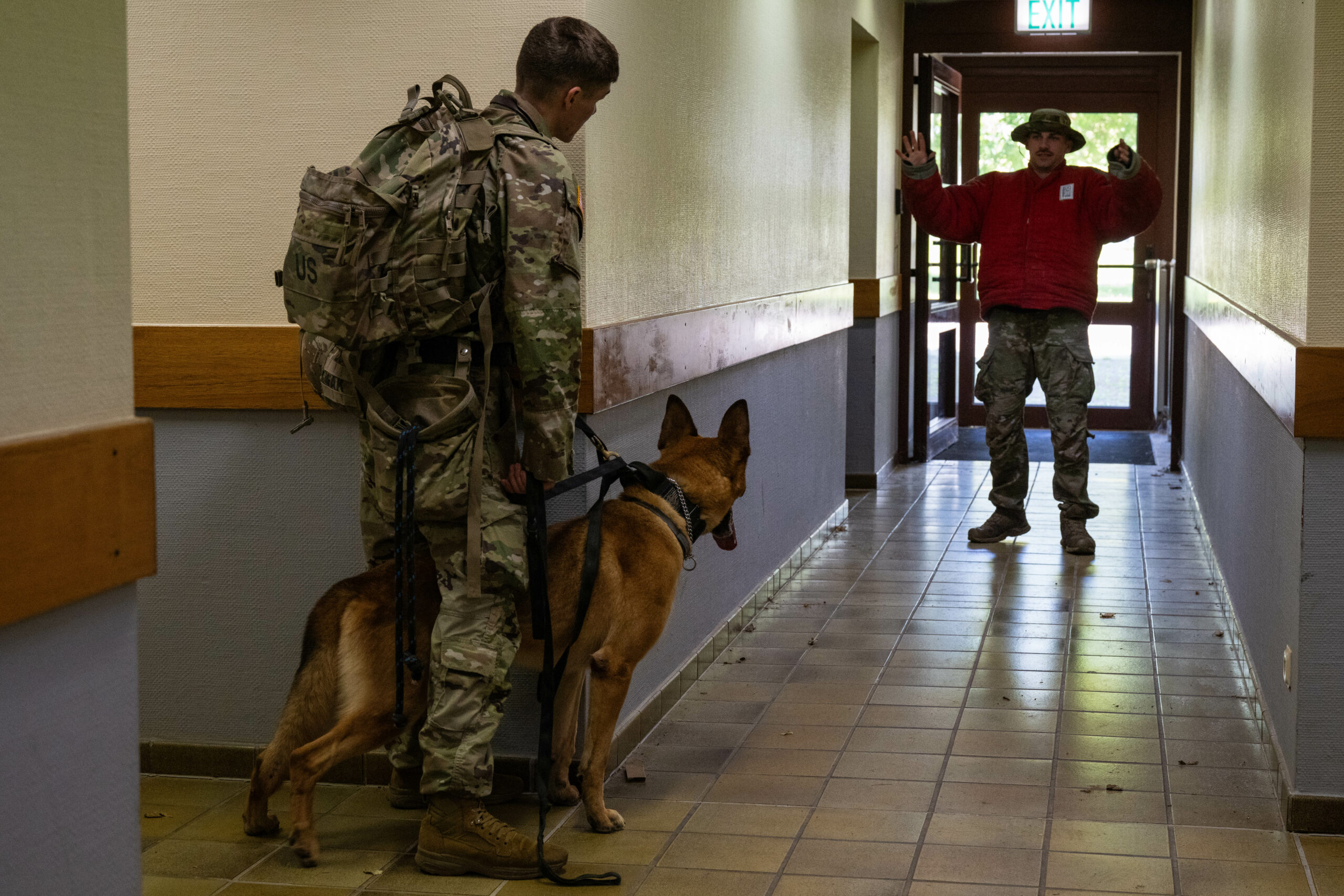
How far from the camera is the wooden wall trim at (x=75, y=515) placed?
65.0 inches

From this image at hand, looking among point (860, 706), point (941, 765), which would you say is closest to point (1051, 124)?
point (860, 706)

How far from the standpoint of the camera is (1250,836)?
10.2ft

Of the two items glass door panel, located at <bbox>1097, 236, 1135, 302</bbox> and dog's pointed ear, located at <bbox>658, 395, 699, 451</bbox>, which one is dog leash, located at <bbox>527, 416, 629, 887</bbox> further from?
glass door panel, located at <bbox>1097, 236, 1135, 302</bbox>

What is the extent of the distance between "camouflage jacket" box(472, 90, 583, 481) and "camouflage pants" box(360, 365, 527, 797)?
0.46 ft

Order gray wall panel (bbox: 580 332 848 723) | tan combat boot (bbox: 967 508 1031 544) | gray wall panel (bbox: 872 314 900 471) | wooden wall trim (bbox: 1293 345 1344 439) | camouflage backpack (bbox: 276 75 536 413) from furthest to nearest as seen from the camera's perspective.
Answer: gray wall panel (bbox: 872 314 900 471)
tan combat boot (bbox: 967 508 1031 544)
gray wall panel (bbox: 580 332 848 723)
wooden wall trim (bbox: 1293 345 1344 439)
camouflage backpack (bbox: 276 75 536 413)

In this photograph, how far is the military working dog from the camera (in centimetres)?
290

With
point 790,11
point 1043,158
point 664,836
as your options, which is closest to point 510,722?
point 664,836

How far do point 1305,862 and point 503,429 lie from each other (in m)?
1.91

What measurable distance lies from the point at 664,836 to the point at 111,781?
1.54 meters

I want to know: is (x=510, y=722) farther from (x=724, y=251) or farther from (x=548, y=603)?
(x=724, y=251)

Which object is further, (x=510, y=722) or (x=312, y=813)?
(x=510, y=722)

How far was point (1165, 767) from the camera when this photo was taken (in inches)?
141

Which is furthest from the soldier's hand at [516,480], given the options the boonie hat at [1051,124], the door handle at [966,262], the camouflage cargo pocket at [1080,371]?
the door handle at [966,262]

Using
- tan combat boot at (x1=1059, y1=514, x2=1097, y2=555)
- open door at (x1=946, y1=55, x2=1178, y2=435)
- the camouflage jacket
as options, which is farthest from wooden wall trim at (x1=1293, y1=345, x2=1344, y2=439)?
open door at (x1=946, y1=55, x2=1178, y2=435)
